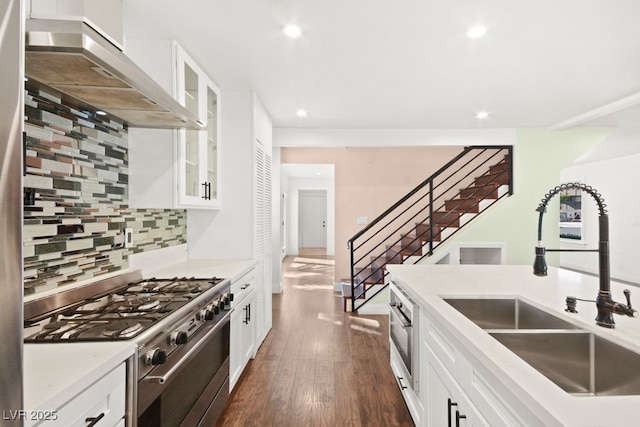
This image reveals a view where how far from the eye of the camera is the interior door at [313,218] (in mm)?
10234

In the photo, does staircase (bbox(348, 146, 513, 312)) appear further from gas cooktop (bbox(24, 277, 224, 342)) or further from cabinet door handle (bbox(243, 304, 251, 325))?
gas cooktop (bbox(24, 277, 224, 342))

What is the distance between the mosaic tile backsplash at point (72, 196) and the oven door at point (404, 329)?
180 cm

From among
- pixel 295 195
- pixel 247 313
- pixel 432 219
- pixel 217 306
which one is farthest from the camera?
pixel 295 195

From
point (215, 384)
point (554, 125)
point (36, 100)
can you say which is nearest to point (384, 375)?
point (215, 384)

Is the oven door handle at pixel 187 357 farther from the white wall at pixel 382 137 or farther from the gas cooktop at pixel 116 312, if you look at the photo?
the white wall at pixel 382 137

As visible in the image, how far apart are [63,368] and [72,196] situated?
1.03 metres

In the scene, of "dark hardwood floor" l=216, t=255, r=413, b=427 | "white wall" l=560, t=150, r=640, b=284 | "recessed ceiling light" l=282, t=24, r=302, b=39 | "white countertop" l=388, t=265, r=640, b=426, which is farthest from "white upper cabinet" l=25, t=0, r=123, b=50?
"white wall" l=560, t=150, r=640, b=284

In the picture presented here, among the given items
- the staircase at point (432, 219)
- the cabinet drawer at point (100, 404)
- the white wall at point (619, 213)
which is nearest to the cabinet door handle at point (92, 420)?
the cabinet drawer at point (100, 404)

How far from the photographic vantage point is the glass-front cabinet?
6.89 ft

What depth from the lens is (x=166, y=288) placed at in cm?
179

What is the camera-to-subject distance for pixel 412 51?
7.41 feet

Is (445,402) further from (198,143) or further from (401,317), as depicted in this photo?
(198,143)

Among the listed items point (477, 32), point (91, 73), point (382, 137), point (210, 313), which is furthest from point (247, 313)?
point (382, 137)

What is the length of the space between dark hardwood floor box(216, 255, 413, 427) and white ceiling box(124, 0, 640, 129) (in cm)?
247
